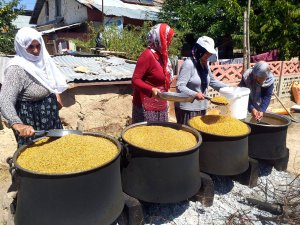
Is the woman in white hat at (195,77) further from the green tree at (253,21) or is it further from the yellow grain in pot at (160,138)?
the green tree at (253,21)

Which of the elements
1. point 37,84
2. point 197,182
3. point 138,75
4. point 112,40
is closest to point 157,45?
point 138,75

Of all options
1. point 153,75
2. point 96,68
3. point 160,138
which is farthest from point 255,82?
point 96,68

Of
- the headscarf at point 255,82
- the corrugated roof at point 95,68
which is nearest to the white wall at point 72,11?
the corrugated roof at point 95,68

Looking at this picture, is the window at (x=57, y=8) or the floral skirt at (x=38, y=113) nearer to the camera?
the floral skirt at (x=38, y=113)

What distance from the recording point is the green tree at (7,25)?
34.1ft

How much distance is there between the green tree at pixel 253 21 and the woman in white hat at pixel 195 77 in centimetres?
669

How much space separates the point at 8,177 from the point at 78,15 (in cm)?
1267

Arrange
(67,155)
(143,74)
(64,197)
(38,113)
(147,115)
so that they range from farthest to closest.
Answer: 1. (147,115)
2. (143,74)
3. (38,113)
4. (67,155)
5. (64,197)

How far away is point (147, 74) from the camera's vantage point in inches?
101

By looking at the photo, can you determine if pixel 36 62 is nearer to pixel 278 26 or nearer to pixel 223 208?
pixel 223 208

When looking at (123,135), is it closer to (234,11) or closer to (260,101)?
(260,101)

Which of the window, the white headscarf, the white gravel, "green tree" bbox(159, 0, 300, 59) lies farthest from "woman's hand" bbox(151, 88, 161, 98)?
the window

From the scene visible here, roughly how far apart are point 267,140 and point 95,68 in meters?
3.27

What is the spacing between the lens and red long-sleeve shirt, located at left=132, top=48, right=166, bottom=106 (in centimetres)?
249
